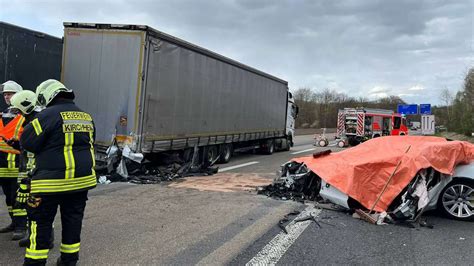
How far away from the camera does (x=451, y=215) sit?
22.0 ft

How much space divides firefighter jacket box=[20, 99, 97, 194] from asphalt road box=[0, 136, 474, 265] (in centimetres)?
110

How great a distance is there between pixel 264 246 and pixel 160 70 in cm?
613

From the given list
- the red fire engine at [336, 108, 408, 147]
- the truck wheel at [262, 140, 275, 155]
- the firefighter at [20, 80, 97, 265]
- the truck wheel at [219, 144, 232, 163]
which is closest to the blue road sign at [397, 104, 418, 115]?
the red fire engine at [336, 108, 408, 147]

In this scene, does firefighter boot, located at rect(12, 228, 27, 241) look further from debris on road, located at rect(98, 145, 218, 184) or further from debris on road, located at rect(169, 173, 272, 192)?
debris on road, located at rect(98, 145, 218, 184)

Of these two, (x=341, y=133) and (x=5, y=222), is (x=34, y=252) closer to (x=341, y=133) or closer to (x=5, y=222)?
(x=5, y=222)

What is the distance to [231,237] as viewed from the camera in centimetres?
554

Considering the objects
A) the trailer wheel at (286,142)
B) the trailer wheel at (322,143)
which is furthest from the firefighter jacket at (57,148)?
the trailer wheel at (322,143)

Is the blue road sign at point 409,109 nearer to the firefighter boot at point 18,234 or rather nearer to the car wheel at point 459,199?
the car wheel at point 459,199

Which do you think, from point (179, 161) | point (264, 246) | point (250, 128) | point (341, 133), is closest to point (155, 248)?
point (264, 246)

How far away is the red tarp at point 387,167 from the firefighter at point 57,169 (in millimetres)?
4124

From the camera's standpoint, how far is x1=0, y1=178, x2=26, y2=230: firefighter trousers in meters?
5.02

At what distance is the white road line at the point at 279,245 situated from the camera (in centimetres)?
468

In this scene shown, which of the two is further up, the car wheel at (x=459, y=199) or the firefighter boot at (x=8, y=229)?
the car wheel at (x=459, y=199)

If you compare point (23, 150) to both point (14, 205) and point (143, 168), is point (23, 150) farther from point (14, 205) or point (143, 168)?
point (143, 168)
